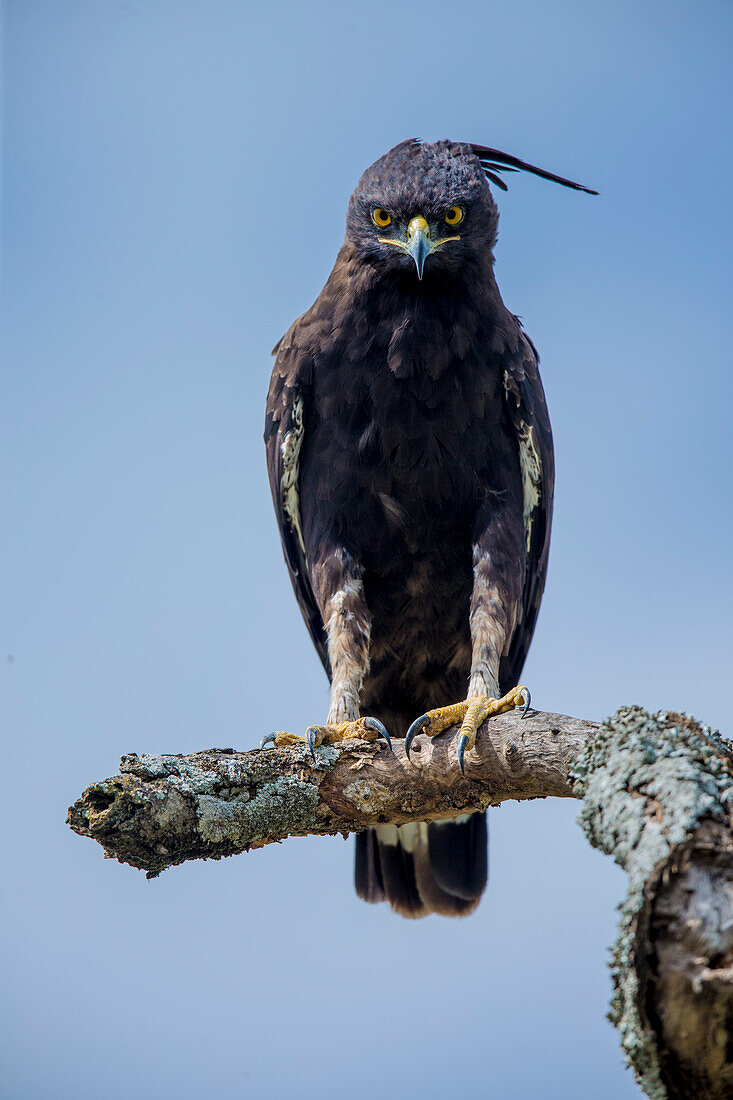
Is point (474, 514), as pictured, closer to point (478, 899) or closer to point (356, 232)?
point (356, 232)

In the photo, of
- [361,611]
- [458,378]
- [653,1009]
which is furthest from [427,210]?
[653,1009]

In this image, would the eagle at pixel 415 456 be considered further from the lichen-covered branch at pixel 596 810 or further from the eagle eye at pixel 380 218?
the lichen-covered branch at pixel 596 810

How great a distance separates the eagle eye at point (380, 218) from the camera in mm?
5410

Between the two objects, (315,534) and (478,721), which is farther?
(315,534)

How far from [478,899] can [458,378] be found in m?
3.23

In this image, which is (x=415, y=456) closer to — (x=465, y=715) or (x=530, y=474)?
(x=530, y=474)

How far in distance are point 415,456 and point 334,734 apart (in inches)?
66.4

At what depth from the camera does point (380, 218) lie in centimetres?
544

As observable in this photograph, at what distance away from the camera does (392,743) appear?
4211mm

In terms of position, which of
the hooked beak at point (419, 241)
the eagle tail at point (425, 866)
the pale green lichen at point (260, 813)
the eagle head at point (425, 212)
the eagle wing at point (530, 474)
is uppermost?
the eagle head at point (425, 212)

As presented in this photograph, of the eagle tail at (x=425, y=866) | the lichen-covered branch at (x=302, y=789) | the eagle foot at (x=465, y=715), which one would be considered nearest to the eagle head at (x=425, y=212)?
the eagle foot at (x=465, y=715)

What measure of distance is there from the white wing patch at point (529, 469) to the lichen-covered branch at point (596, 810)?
7.73 feet

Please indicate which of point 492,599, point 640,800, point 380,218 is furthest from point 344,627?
point 640,800

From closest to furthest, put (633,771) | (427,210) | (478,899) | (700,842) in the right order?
(700,842) → (633,771) → (427,210) → (478,899)
